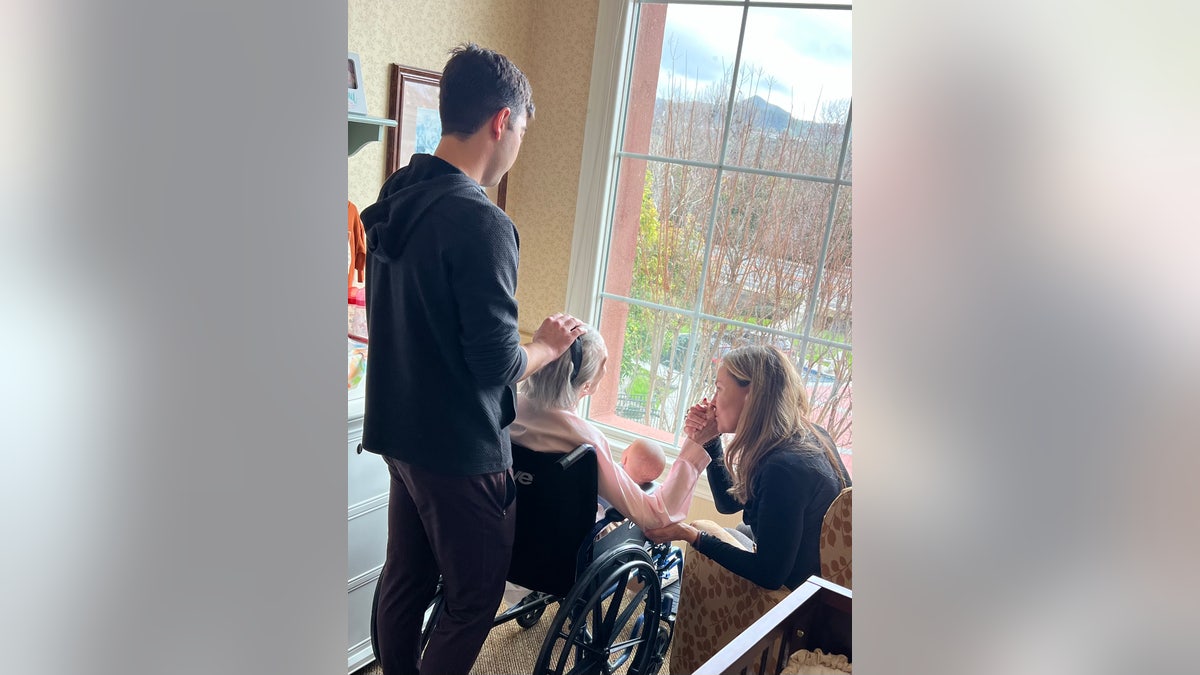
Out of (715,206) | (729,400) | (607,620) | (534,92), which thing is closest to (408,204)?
(729,400)

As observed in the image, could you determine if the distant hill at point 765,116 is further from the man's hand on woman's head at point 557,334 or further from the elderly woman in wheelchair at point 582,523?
the man's hand on woman's head at point 557,334

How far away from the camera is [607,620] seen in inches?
76.2

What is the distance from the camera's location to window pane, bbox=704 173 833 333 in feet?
9.02

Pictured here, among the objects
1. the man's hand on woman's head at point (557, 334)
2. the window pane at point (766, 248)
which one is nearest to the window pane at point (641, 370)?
the window pane at point (766, 248)

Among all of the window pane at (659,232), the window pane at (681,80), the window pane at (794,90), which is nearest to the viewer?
the window pane at (794,90)

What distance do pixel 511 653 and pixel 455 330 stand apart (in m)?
1.30

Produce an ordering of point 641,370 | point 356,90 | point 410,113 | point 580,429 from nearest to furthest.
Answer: point 580,429, point 356,90, point 410,113, point 641,370

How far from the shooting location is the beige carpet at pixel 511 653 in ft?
7.05

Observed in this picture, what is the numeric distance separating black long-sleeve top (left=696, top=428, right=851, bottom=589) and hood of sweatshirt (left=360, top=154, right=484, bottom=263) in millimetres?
890

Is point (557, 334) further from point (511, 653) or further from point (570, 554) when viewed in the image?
point (511, 653)

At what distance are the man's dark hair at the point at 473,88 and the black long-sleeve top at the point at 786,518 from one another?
37.2 inches
